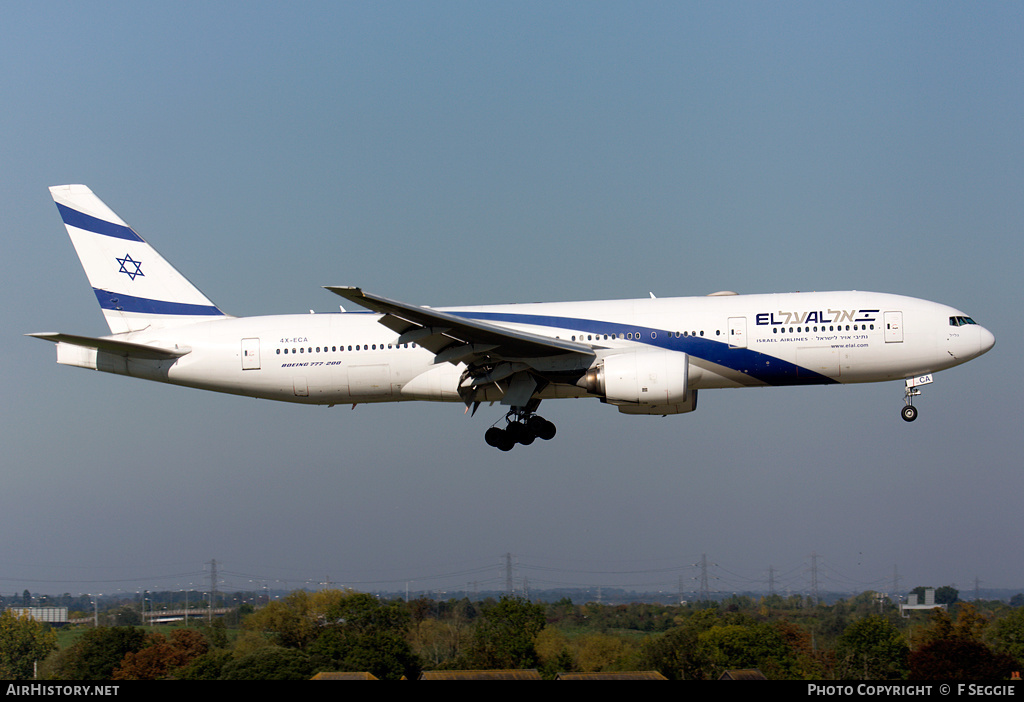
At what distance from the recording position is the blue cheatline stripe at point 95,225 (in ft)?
107

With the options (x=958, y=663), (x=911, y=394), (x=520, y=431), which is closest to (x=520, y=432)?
(x=520, y=431)

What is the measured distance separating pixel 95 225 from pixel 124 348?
608 cm

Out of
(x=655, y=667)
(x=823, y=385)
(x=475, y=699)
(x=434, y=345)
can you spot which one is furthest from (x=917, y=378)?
(x=655, y=667)

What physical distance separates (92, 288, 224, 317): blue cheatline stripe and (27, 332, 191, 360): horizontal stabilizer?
198 centimetres

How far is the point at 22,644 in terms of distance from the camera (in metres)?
63.7

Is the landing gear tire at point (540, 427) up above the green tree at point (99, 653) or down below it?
above

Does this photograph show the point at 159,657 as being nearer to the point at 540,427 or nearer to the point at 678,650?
the point at 678,650

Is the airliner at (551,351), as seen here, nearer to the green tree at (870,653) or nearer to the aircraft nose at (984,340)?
the aircraft nose at (984,340)

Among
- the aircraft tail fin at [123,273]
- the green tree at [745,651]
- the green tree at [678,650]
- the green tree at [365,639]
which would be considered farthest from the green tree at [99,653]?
the green tree at [745,651]

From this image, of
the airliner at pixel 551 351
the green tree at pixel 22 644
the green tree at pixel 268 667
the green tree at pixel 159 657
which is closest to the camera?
the airliner at pixel 551 351

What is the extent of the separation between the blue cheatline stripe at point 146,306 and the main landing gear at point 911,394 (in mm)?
21003

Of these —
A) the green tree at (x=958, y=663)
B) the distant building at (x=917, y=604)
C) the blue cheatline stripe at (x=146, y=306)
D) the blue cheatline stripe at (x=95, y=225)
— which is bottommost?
the distant building at (x=917, y=604)

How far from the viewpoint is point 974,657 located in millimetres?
48688

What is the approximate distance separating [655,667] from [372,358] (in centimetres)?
3132
